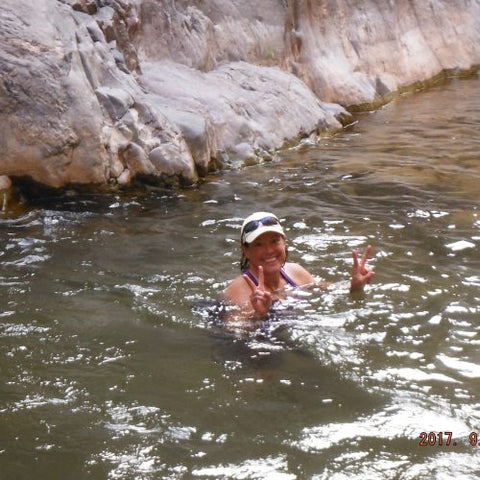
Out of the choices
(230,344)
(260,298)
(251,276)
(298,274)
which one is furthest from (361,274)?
(230,344)

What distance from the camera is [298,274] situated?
18.1 ft

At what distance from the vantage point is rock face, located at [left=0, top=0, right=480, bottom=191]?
766 centimetres

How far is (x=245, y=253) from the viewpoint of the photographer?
523cm

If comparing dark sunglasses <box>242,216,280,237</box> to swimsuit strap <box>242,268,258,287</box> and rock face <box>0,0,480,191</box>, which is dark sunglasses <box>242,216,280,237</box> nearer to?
swimsuit strap <box>242,268,258,287</box>

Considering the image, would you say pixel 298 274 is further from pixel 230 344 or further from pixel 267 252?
pixel 230 344

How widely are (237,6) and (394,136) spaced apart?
4.29m

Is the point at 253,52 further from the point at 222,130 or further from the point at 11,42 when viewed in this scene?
the point at 11,42

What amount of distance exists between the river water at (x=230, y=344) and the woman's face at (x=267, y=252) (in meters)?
0.33

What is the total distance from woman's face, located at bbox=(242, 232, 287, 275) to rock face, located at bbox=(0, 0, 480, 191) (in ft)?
11.0

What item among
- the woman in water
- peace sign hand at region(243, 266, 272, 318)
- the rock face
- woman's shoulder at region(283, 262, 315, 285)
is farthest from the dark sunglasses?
the rock face

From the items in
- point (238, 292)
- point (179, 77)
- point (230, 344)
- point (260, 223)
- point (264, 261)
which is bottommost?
point (230, 344)

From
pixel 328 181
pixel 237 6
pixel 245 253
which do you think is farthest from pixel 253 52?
pixel 245 253

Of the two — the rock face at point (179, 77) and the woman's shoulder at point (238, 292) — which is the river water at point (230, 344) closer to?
the woman's shoulder at point (238, 292)

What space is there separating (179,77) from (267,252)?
635cm
